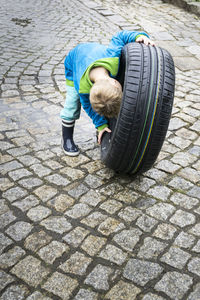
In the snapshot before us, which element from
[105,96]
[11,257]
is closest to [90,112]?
[105,96]

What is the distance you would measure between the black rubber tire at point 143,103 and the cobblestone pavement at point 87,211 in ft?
1.64

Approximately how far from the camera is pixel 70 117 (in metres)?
3.38

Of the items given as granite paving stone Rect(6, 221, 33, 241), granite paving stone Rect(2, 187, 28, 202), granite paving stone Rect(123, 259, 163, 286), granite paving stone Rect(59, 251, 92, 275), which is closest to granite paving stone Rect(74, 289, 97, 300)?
granite paving stone Rect(59, 251, 92, 275)

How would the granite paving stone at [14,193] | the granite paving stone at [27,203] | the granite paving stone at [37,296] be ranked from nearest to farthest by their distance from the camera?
1. the granite paving stone at [37,296]
2. the granite paving stone at [27,203]
3. the granite paving stone at [14,193]

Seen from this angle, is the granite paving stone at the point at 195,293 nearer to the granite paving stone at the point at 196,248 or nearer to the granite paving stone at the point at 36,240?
the granite paving stone at the point at 196,248

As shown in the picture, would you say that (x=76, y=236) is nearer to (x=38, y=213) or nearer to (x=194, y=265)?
(x=38, y=213)

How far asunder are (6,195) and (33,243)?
64cm

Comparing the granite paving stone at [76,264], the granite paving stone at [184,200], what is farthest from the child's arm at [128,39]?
the granite paving stone at [76,264]

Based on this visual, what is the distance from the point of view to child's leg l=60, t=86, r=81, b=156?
128 inches

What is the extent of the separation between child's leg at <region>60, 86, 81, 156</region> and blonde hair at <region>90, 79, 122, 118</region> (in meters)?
0.73

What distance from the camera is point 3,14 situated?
894 centimetres

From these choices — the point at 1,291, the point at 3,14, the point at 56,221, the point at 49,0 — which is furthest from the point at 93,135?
the point at 49,0

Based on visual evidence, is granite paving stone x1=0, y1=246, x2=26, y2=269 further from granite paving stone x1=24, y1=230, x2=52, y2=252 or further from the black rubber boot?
the black rubber boot

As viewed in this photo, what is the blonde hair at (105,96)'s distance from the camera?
2.49 m
